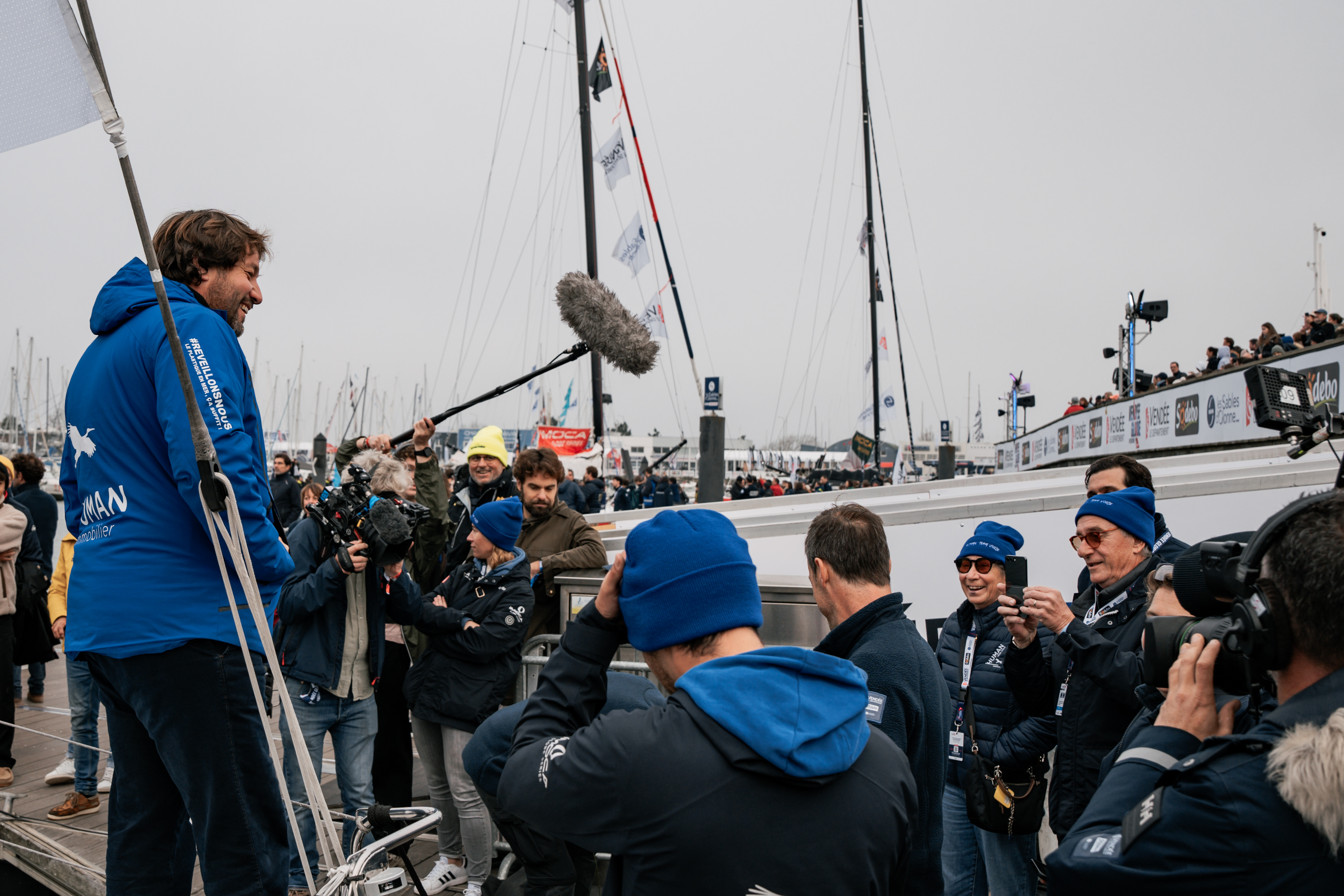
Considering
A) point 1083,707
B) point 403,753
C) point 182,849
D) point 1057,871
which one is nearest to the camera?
point 1057,871

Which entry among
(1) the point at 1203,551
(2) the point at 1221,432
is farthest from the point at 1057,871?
(2) the point at 1221,432

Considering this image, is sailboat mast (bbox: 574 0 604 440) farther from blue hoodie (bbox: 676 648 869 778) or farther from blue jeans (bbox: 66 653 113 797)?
blue hoodie (bbox: 676 648 869 778)

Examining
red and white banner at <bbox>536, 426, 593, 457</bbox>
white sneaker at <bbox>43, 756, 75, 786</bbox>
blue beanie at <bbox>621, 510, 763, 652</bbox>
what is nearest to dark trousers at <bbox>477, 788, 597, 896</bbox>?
blue beanie at <bbox>621, 510, 763, 652</bbox>

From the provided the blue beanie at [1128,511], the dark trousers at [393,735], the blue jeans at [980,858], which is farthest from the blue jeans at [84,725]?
the blue beanie at [1128,511]

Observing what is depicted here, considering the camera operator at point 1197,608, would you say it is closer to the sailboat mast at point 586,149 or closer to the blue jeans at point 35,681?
the blue jeans at point 35,681

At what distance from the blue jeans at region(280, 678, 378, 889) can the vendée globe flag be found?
9.36 feet

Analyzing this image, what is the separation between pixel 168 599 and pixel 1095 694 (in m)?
2.91

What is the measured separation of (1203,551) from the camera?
1.68 meters

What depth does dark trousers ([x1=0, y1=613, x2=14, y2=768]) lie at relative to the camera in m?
5.92

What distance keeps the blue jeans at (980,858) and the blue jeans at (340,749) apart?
9.04 ft

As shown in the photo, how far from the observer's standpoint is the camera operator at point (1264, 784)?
1.25m

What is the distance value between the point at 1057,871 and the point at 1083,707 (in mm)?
1772

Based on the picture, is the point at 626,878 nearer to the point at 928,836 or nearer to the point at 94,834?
the point at 928,836

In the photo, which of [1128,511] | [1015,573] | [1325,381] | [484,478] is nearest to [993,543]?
[1015,573]
